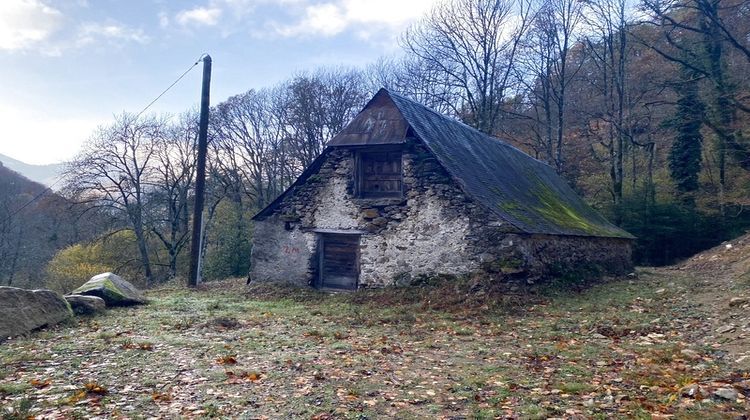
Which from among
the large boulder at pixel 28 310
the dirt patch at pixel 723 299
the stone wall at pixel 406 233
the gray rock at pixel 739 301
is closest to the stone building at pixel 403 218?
the stone wall at pixel 406 233

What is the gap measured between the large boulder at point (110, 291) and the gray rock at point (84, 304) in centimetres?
69

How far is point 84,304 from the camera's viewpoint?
984 centimetres

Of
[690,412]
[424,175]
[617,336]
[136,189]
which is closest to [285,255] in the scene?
[424,175]

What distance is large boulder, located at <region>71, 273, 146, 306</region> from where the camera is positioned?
10.9 meters

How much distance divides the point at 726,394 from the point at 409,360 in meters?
3.38

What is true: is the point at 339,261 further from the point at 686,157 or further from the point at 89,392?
the point at 686,157

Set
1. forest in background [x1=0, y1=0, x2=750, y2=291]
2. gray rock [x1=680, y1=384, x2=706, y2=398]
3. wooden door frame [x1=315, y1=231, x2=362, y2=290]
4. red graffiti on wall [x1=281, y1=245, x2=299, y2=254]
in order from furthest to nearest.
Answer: forest in background [x1=0, y1=0, x2=750, y2=291] → red graffiti on wall [x1=281, y1=245, x2=299, y2=254] → wooden door frame [x1=315, y1=231, x2=362, y2=290] → gray rock [x1=680, y1=384, x2=706, y2=398]

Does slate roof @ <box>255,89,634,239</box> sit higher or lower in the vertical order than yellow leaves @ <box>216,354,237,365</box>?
higher

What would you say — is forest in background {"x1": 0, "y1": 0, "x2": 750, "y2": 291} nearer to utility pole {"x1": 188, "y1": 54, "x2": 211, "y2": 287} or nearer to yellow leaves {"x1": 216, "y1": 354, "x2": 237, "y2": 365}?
utility pole {"x1": 188, "y1": 54, "x2": 211, "y2": 287}

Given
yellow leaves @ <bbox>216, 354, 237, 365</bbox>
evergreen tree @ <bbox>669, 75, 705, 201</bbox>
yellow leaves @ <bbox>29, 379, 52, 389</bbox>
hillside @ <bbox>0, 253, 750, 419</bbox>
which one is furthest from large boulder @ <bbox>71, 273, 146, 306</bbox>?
evergreen tree @ <bbox>669, 75, 705, 201</bbox>

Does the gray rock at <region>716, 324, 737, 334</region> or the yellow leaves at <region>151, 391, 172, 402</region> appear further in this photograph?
the gray rock at <region>716, 324, 737, 334</region>

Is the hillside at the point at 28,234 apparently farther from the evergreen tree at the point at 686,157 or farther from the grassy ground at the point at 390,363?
the evergreen tree at the point at 686,157

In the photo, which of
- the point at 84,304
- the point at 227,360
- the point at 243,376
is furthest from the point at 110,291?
the point at 243,376

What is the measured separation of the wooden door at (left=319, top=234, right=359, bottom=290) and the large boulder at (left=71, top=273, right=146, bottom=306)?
4670mm
